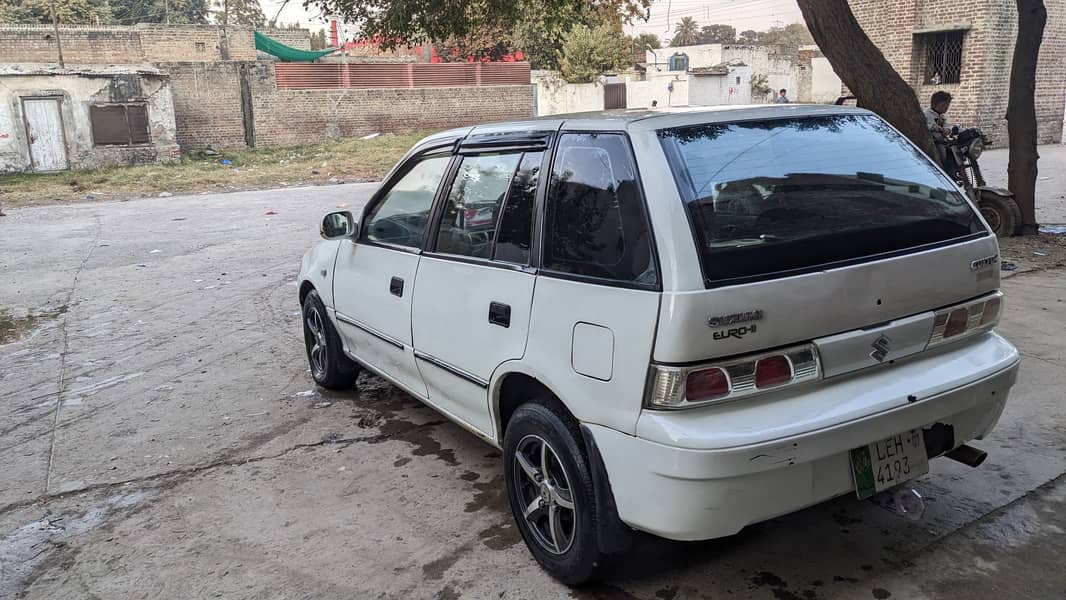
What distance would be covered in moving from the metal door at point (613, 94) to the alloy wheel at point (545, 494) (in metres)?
38.1

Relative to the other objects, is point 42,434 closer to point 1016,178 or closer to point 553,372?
point 553,372

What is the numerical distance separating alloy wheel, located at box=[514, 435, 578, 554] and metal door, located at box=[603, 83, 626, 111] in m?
38.1

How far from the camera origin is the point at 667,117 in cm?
299

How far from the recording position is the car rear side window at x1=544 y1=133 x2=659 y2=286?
2689mm

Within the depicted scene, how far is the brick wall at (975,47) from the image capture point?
19.8 metres

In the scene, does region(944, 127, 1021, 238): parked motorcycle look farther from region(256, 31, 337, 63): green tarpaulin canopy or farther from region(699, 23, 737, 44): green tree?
region(699, 23, 737, 44): green tree

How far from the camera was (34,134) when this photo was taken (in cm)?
2245

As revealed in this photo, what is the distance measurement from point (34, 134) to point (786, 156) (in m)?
24.5

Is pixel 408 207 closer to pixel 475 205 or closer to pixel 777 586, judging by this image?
pixel 475 205

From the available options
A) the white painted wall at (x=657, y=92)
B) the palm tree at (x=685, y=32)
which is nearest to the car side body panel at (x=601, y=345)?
the white painted wall at (x=657, y=92)

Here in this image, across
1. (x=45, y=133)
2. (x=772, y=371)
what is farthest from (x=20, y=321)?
(x=45, y=133)

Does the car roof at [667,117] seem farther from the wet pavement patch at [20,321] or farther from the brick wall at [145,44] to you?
the brick wall at [145,44]

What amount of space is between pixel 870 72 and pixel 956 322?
5.90 meters

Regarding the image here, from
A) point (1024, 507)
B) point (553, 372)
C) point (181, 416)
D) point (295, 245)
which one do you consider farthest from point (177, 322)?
point (1024, 507)
